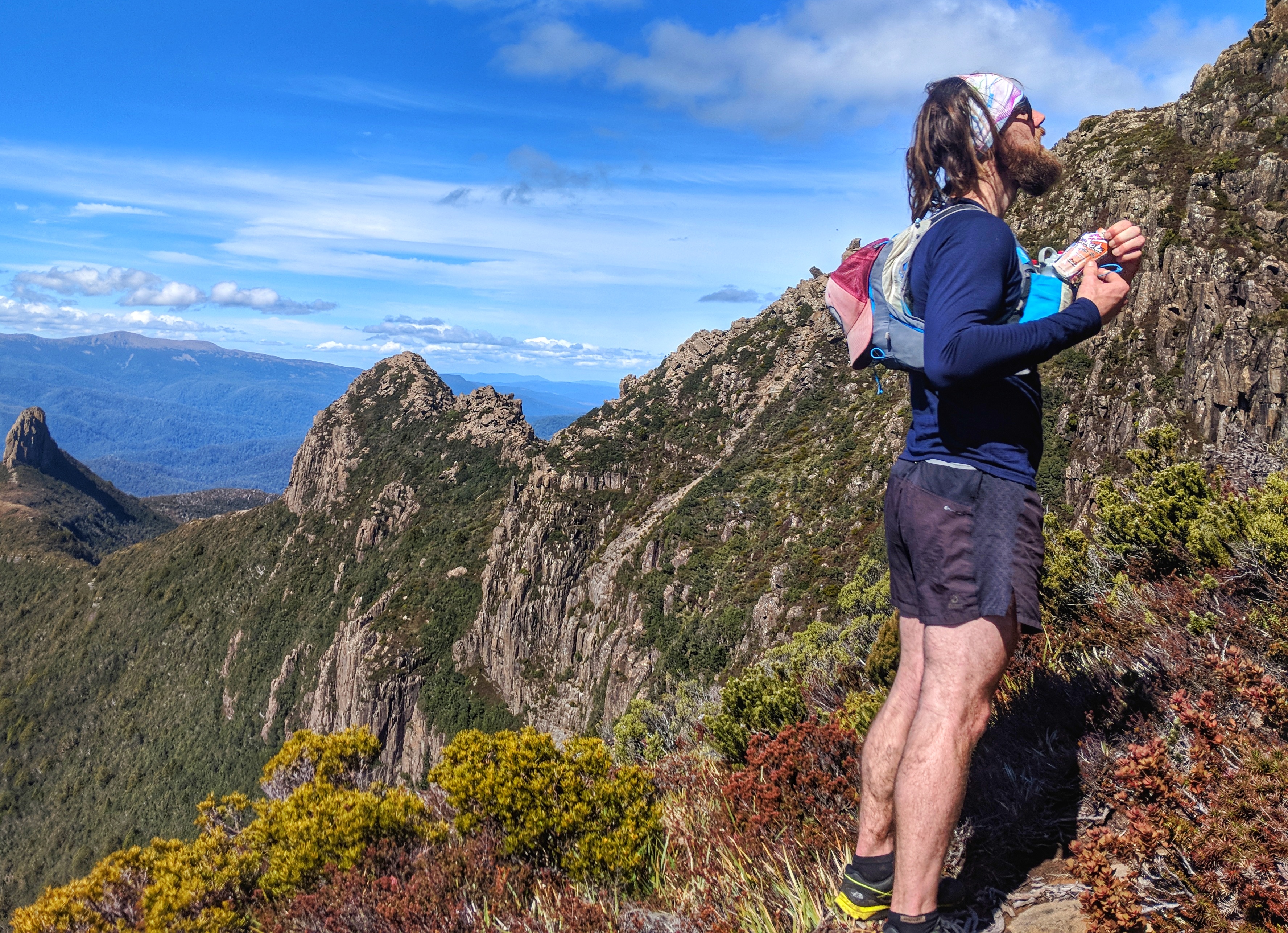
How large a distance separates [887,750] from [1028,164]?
96.4 inches

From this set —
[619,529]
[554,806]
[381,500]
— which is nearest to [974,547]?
[554,806]

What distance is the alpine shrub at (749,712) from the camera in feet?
18.6

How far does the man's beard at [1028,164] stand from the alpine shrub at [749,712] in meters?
4.08

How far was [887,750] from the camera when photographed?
2.90 m

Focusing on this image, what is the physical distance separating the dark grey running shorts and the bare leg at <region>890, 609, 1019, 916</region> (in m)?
0.07

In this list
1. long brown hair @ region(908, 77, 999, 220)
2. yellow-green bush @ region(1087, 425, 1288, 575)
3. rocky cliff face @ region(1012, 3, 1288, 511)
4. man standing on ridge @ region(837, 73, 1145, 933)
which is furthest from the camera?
rocky cliff face @ region(1012, 3, 1288, 511)

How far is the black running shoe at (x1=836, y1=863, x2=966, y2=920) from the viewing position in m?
2.77

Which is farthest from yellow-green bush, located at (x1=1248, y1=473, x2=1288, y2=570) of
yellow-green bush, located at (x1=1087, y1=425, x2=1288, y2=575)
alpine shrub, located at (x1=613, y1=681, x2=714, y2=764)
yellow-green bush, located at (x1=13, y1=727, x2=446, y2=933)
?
yellow-green bush, located at (x1=13, y1=727, x2=446, y2=933)

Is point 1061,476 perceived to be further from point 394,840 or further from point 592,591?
point 592,591

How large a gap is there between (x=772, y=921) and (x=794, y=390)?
54.0 meters

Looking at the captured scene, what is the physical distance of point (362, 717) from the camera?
64.5 meters

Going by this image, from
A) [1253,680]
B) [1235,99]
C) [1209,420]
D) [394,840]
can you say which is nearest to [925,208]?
[1253,680]

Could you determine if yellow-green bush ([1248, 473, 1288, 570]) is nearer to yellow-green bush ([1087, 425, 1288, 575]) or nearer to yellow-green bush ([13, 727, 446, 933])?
yellow-green bush ([1087, 425, 1288, 575])

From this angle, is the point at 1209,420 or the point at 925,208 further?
the point at 1209,420
